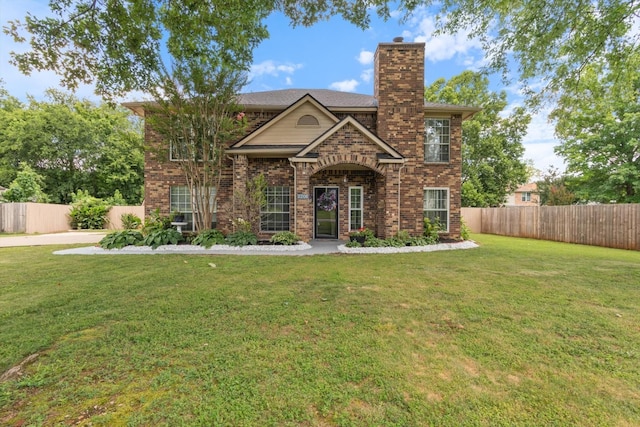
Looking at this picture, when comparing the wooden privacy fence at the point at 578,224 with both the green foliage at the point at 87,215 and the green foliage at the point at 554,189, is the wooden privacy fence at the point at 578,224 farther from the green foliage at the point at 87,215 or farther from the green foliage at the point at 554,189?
the green foliage at the point at 87,215

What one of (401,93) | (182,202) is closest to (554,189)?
(401,93)

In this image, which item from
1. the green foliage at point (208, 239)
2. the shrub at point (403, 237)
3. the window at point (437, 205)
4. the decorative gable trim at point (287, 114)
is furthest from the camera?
the window at point (437, 205)

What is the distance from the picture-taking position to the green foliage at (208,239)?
9.95 m

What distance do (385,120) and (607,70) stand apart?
6.51 metres

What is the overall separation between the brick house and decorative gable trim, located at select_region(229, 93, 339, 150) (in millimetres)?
40

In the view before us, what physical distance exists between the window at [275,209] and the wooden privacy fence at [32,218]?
15841 millimetres

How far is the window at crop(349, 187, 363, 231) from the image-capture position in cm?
1198

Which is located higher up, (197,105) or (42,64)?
(197,105)

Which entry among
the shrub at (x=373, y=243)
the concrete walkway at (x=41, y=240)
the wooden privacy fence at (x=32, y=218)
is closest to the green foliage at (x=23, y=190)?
the wooden privacy fence at (x=32, y=218)

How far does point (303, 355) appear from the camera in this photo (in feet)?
9.49

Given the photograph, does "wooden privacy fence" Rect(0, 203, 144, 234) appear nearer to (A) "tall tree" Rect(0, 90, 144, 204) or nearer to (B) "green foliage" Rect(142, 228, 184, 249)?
(A) "tall tree" Rect(0, 90, 144, 204)

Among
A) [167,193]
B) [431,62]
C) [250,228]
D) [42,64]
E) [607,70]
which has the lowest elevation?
[250,228]

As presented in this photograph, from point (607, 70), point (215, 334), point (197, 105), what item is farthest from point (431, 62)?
point (215, 334)

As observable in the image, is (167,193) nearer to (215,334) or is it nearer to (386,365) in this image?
(215,334)
